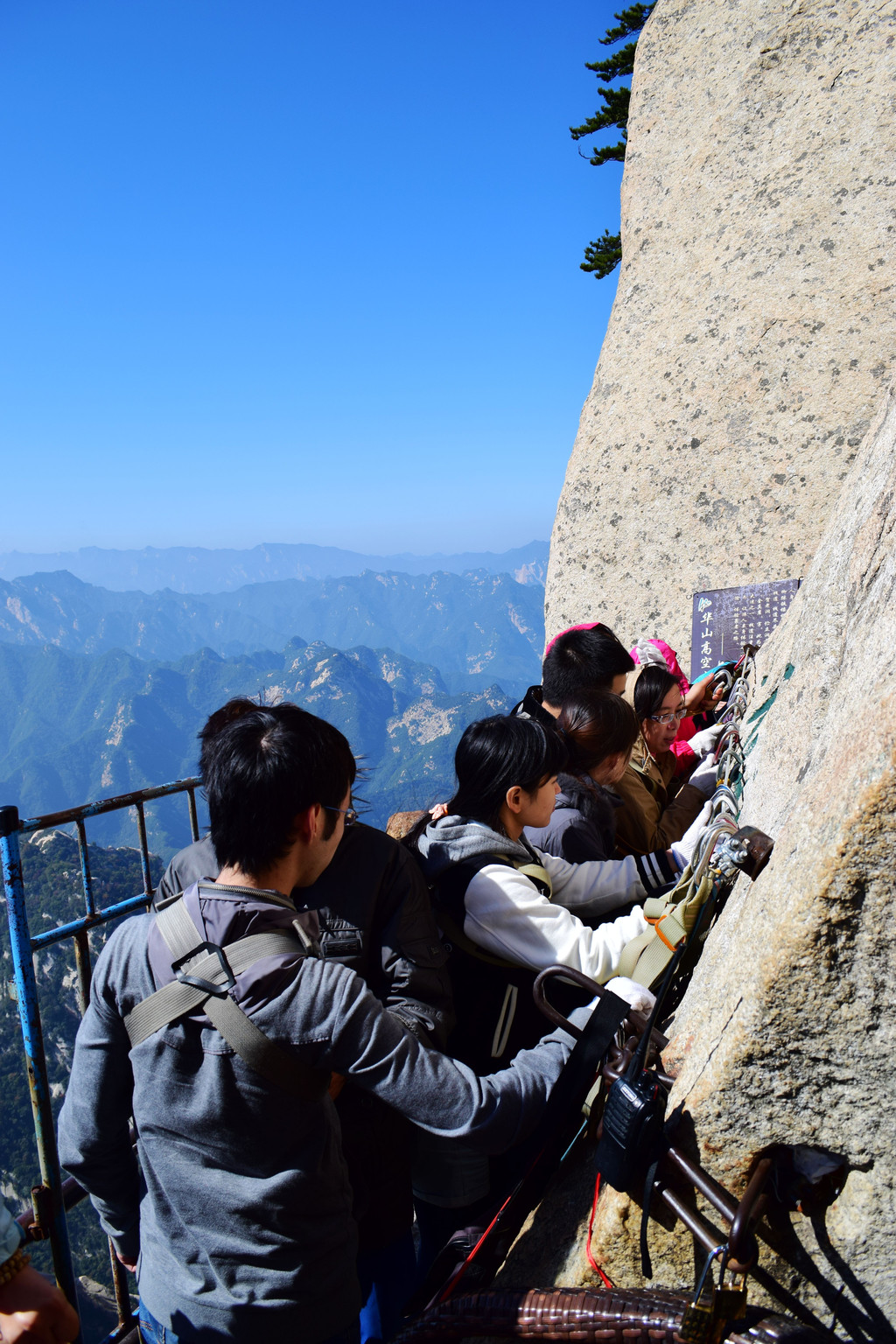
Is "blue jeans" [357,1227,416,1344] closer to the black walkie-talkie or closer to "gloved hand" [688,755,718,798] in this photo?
the black walkie-talkie

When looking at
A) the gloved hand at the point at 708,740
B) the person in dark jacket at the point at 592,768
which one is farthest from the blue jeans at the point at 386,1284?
the gloved hand at the point at 708,740

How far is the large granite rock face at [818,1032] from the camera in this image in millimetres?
1410

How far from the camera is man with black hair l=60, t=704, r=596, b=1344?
5.44 feet

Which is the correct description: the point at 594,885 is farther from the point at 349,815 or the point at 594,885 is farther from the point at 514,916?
the point at 349,815

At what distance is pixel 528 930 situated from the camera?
7.48ft

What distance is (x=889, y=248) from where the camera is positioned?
5340mm

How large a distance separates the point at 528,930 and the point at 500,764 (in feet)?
1.67

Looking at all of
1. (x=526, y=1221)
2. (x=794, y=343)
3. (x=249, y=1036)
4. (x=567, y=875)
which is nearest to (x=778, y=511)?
(x=794, y=343)

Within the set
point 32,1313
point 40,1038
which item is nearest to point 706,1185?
point 32,1313

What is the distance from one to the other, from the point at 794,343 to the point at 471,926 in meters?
5.01

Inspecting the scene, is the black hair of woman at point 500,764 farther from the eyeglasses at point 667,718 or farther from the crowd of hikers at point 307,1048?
the eyeglasses at point 667,718

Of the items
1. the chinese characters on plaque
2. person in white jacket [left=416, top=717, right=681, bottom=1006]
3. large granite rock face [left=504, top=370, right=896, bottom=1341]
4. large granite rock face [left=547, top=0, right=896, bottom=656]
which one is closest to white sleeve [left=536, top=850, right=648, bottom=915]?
person in white jacket [left=416, top=717, right=681, bottom=1006]

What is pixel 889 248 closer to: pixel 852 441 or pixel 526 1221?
pixel 852 441

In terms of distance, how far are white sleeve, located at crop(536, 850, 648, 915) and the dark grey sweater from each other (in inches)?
36.6
